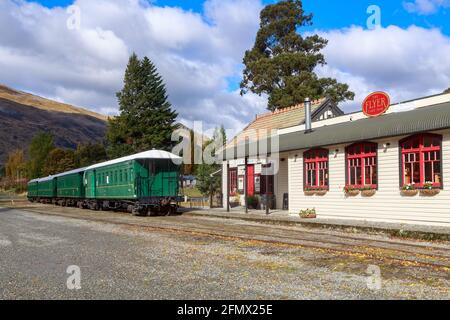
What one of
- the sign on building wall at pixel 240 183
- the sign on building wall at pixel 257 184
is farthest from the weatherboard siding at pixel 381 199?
the sign on building wall at pixel 240 183

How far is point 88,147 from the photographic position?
89.9 metres

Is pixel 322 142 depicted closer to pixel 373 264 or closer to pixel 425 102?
pixel 425 102

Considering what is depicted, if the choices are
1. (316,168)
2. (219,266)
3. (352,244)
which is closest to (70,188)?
(316,168)

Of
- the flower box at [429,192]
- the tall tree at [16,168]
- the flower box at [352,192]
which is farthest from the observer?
the tall tree at [16,168]

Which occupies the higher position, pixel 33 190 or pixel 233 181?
pixel 233 181

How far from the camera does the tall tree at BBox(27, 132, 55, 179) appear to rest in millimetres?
88875

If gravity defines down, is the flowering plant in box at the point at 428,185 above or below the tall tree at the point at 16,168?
below

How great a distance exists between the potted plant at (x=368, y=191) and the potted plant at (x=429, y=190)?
1.94m

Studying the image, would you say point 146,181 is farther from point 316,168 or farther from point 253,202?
point 316,168

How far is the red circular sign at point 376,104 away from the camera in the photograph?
17516 mm

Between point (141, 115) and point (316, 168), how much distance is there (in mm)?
40440

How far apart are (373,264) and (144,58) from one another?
2127 inches

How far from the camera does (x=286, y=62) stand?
4641cm

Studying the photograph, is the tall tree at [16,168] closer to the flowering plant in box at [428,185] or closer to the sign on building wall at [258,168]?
the sign on building wall at [258,168]
